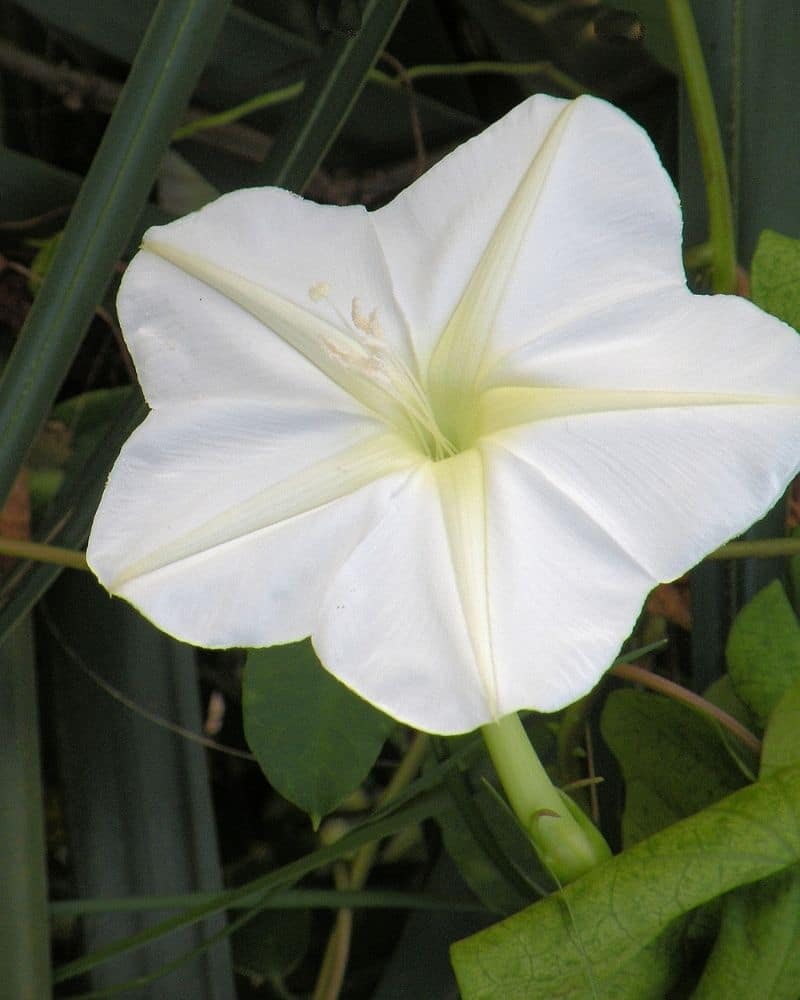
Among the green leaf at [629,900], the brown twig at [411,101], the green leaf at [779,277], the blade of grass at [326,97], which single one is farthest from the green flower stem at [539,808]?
the brown twig at [411,101]

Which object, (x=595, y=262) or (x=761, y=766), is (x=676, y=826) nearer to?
(x=761, y=766)

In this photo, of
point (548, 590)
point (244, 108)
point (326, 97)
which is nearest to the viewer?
point (548, 590)

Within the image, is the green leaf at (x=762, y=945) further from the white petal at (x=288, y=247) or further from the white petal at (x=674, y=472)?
the white petal at (x=288, y=247)

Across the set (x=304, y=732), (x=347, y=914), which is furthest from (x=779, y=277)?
(x=347, y=914)

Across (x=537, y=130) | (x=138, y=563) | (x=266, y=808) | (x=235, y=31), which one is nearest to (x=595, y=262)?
(x=537, y=130)

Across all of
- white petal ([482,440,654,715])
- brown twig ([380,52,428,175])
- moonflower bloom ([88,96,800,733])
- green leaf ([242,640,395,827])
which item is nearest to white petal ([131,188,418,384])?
moonflower bloom ([88,96,800,733])

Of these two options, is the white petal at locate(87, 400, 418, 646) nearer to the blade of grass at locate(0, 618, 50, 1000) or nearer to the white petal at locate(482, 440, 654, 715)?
the white petal at locate(482, 440, 654, 715)

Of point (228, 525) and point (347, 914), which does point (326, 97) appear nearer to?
point (228, 525)
